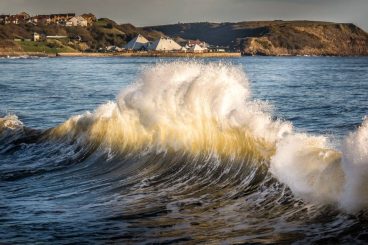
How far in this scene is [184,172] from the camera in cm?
1390

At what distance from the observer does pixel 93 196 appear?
40.4ft

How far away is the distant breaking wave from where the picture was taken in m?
9.92

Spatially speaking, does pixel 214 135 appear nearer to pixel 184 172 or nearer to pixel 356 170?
pixel 184 172

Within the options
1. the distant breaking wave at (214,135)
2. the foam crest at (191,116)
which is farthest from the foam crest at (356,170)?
the foam crest at (191,116)

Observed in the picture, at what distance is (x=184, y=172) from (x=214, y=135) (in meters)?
1.32

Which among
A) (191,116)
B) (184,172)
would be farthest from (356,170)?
(191,116)

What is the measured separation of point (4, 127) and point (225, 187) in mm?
13566

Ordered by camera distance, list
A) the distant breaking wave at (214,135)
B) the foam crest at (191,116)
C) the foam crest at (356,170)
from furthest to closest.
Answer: the foam crest at (191,116) → the distant breaking wave at (214,135) → the foam crest at (356,170)

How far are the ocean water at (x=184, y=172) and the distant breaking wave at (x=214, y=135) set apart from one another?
0.03 meters

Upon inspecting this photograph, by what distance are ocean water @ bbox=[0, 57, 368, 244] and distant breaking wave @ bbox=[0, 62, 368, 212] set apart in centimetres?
3

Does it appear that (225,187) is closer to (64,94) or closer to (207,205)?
(207,205)

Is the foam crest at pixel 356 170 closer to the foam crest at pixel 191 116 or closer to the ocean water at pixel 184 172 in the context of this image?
the ocean water at pixel 184 172

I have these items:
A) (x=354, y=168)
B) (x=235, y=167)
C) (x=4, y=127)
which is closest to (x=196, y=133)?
(x=235, y=167)

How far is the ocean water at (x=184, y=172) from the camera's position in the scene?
30.5 feet
